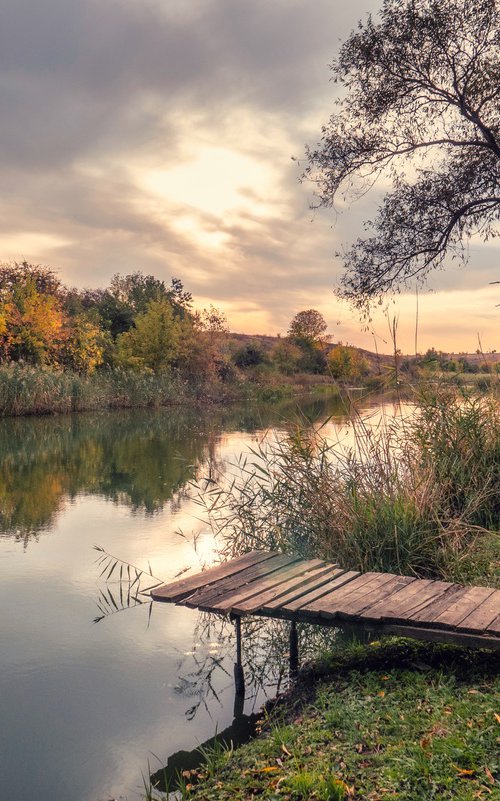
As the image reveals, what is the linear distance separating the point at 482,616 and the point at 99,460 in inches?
465

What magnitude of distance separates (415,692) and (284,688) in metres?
1.10

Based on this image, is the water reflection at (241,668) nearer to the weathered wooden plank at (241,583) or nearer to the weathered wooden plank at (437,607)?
the weathered wooden plank at (241,583)

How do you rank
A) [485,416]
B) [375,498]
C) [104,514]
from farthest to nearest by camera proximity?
1. [104,514]
2. [485,416]
3. [375,498]

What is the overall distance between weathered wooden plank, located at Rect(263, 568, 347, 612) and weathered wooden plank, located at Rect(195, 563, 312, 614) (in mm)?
177

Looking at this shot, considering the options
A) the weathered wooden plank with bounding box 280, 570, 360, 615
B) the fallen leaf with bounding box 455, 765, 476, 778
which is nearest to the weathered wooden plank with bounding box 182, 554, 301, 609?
the weathered wooden plank with bounding box 280, 570, 360, 615

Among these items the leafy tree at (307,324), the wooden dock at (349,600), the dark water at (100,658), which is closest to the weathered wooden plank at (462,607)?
the wooden dock at (349,600)

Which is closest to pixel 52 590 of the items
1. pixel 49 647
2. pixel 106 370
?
pixel 49 647

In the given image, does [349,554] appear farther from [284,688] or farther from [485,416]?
[485,416]

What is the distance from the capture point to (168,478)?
40.3 ft

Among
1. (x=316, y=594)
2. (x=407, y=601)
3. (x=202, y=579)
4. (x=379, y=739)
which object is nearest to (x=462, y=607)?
(x=407, y=601)

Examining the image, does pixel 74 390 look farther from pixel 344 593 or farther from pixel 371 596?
pixel 371 596

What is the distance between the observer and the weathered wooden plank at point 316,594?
387 cm

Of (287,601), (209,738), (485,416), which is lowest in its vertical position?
(209,738)

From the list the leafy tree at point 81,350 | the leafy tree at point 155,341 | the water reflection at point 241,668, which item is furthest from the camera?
the leafy tree at point 155,341
